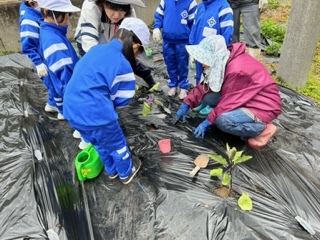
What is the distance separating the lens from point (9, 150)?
2234mm

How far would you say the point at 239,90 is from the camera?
2.15m

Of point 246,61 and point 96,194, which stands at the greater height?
point 246,61

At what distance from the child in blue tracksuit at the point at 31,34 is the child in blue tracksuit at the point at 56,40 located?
123 mm

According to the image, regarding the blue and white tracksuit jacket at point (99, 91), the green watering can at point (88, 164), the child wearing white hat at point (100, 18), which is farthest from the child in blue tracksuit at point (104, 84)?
the child wearing white hat at point (100, 18)

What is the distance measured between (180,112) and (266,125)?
72 centimetres

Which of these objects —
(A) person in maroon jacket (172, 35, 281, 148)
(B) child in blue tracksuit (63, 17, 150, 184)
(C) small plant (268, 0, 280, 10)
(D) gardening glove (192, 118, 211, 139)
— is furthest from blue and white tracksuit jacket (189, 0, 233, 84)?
(C) small plant (268, 0, 280, 10)

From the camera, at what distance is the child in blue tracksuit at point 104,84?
167 cm

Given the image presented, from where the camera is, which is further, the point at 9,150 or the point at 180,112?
the point at 180,112

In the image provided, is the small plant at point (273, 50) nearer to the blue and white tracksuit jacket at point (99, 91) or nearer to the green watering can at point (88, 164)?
the blue and white tracksuit jacket at point (99, 91)

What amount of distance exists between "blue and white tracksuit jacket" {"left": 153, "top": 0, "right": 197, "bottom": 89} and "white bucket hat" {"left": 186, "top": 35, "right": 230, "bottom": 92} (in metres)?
0.68

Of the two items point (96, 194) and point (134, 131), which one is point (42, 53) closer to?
point (134, 131)

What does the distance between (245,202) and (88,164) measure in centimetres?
107

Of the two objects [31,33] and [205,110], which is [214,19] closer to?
[205,110]

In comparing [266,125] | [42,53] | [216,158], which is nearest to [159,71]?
[42,53]
